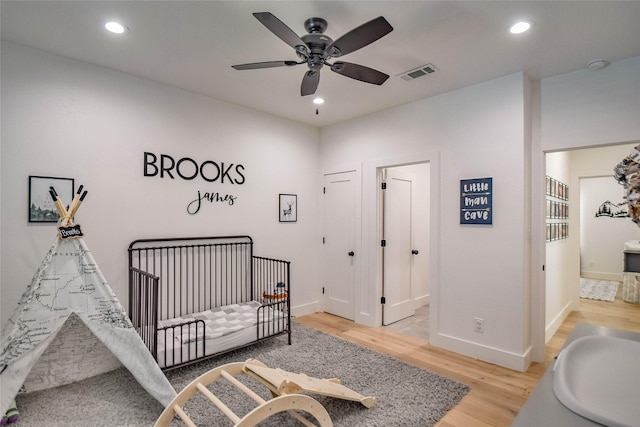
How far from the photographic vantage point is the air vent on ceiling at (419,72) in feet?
9.76

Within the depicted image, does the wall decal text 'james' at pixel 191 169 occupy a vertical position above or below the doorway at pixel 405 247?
above

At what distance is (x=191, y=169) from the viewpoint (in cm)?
363

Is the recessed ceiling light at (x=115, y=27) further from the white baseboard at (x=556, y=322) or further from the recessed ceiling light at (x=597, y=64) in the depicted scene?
the white baseboard at (x=556, y=322)

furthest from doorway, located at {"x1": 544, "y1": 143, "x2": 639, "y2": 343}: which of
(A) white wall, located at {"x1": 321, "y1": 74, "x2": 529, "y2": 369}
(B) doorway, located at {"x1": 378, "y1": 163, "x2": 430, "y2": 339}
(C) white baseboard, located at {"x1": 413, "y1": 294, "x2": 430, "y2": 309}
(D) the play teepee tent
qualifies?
(D) the play teepee tent

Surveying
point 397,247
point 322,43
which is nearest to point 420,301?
point 397,247

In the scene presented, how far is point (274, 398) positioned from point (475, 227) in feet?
8.38

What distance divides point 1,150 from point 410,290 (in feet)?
15.9

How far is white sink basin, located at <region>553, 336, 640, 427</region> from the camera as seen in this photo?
3.10ft

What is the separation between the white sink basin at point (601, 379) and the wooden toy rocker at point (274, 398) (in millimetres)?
1349

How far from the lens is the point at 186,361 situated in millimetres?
2777

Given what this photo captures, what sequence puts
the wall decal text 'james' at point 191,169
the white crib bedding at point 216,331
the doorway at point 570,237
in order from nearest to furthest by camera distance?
the white crib bedding at point 216,331, the wall decal text 'james' at point 191,169, the doorway at point 570,237

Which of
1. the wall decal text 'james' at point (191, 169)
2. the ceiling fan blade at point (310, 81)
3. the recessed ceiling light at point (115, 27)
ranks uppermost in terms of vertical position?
the recessed ceiling light at point (115, 27)

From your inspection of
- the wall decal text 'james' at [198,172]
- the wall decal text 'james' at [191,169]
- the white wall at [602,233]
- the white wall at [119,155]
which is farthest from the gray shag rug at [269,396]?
the white wall at [602,233]

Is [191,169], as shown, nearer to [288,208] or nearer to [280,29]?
[288,208]
